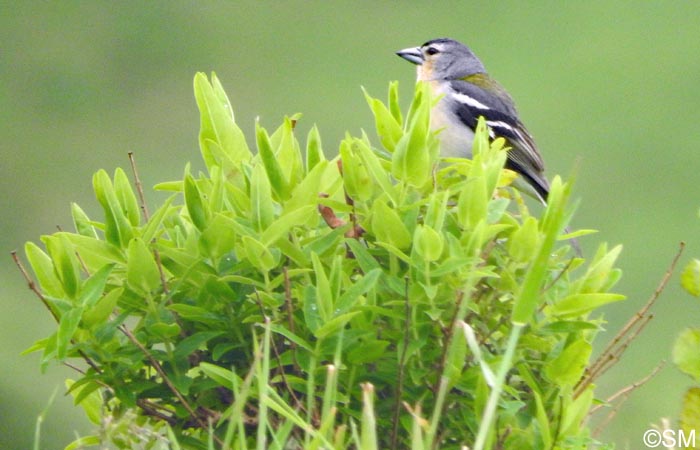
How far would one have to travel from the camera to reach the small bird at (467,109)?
5695mm

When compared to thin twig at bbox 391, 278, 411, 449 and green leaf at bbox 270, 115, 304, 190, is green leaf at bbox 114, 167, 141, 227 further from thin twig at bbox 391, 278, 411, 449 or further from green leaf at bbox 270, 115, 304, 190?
thin twig at bbox 391, 278, 411, 449

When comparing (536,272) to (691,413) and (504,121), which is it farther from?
(504,121)

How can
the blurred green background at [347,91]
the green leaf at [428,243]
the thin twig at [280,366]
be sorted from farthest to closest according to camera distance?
the blurred green background at [347,91], the thin twig at [280,366], the green leaf at [428,243]

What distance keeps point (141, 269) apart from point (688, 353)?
1.23 metres

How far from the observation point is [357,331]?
2674mm

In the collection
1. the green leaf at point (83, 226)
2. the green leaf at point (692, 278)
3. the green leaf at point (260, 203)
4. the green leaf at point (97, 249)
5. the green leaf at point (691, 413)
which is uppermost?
the green leaf at point (260, 203)

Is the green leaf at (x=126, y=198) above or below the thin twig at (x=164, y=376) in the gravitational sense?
above

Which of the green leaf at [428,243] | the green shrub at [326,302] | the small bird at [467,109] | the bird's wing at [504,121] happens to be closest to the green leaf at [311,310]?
the green shrub at [326,302]

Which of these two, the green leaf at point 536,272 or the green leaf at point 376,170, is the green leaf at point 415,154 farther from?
the green leaf at point 536,272

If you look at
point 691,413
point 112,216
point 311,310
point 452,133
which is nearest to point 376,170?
point 311,310

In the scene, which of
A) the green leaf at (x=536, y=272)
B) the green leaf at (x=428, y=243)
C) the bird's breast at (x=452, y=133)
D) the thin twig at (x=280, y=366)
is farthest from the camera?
the bird's breast at (x=452, y=133)

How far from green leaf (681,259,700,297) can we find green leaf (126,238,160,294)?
3.86 feet

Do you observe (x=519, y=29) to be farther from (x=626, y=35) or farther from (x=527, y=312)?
(x=527, y=312)

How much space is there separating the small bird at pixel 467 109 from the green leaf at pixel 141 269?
2600 millimetres
